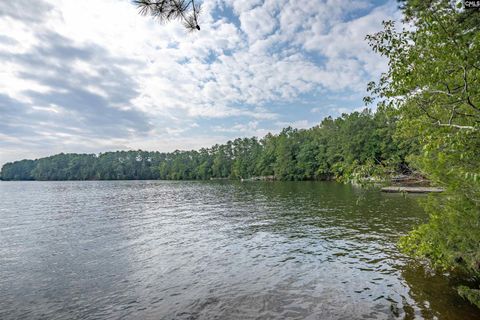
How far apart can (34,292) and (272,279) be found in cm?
865

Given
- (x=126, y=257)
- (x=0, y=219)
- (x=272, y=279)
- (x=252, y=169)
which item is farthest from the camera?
(x=252, y=169)

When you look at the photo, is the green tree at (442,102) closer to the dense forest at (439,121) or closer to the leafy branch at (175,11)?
the dense forest at (439,121)

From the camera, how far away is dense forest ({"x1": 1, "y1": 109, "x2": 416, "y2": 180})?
7062 centimetres

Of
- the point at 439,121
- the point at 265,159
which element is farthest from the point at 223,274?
the point at 265,159

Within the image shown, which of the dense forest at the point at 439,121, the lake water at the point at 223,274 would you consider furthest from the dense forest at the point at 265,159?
the lake water at the point at 223,274

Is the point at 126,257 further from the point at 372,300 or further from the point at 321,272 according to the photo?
the point at 372,300

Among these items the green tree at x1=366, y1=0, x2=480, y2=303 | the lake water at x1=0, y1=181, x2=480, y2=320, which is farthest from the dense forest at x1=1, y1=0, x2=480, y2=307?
the lake water at x1=0, y1=181, x2=480, y2=320

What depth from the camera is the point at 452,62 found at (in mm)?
6430

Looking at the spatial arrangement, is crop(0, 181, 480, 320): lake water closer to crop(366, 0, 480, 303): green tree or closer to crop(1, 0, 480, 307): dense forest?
crop(1, 0, 480, 307): dense forest

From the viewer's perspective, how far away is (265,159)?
11825cm

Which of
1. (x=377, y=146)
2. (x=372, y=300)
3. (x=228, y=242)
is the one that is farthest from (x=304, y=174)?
(x=372, y=300)

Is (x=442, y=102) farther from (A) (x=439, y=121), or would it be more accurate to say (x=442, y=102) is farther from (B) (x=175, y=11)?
(B) (x=175, y=11)

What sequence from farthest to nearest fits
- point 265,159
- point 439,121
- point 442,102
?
point 265,159
point 442,102
point 439,121

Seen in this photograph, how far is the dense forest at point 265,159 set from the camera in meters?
A: 70.6
